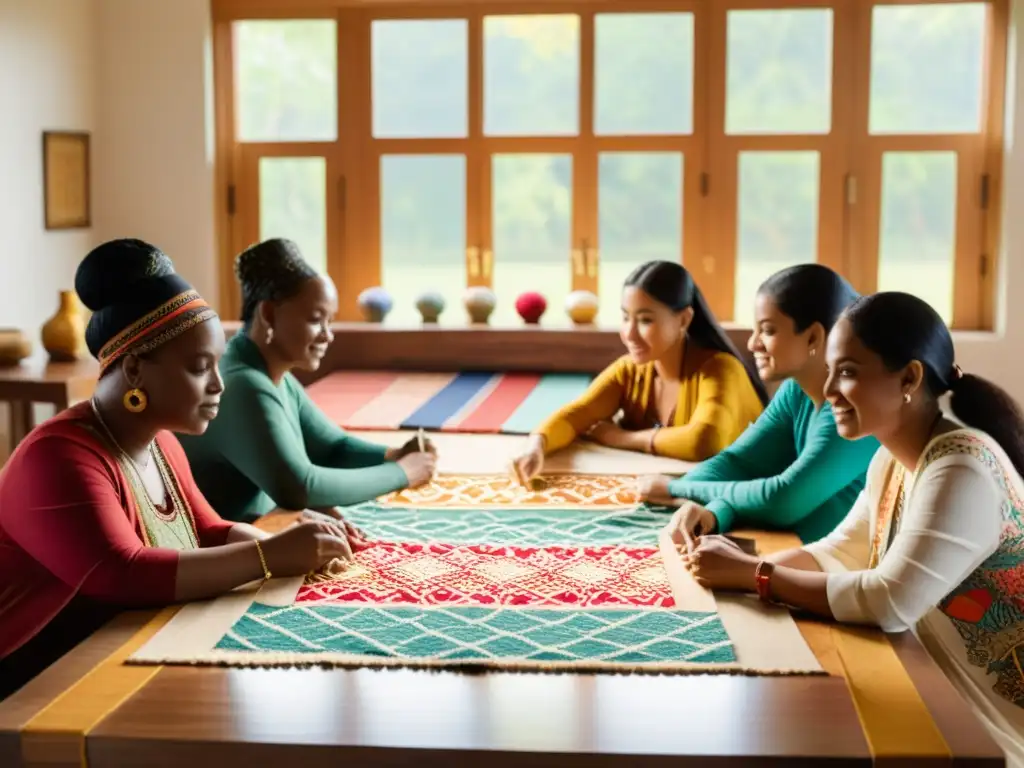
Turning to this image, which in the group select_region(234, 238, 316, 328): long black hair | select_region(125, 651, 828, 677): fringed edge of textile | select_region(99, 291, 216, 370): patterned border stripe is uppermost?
select_region(234, 238, 316, 328): long black hair

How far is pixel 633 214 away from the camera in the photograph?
5762mm

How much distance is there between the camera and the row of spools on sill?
5492 mm

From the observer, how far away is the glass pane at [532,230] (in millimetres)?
5797

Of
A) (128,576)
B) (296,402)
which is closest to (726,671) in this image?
(128,576)

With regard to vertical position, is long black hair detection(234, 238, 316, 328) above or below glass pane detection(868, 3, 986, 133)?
below

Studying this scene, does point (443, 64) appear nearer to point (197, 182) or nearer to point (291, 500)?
point (197, 182)

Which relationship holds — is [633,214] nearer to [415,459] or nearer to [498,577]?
[415,459]

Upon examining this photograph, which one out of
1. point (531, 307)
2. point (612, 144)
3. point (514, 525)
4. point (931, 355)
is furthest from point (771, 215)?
point (931, 355)

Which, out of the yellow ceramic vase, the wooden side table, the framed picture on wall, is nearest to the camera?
the wooden side table

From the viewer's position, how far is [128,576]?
1884mm

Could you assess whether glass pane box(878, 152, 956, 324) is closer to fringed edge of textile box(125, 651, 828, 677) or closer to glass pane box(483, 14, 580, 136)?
glass pane box(483, 14, 580, 136)

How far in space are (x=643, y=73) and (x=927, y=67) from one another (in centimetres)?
121

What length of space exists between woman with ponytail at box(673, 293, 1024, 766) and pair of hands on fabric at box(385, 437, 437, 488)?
38.2 inches

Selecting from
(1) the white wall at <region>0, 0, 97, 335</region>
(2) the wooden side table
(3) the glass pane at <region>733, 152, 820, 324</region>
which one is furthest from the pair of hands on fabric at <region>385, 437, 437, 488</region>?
(3) the glass pane at <region>733, 152, 820, 324</region>
